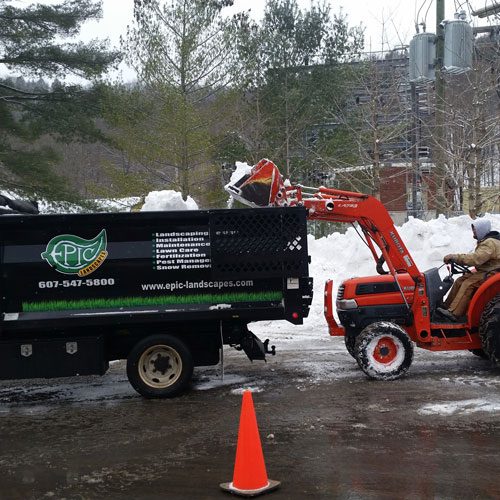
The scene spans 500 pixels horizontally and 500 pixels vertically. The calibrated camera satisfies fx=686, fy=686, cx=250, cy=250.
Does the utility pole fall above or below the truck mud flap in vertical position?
above

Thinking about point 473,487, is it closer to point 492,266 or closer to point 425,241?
point 492,266

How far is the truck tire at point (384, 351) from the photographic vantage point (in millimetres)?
8633

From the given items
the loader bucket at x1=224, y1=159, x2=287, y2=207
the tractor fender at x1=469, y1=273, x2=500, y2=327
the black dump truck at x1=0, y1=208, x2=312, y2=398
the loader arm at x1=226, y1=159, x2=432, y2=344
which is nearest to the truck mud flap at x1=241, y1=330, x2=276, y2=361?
the black dump truck at x1=0, y1=208, x2=312, y2=398

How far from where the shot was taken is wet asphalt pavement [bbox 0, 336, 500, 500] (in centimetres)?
546

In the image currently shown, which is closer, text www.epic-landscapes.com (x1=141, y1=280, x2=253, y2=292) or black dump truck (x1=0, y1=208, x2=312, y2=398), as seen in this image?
black dump truck (x1=0, y1=208, x2=312, y2=398)

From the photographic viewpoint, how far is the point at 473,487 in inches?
207

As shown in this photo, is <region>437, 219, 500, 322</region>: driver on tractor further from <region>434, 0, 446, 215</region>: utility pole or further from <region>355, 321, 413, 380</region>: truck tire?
<region>434, 0, 446, 215</region>: utility pole

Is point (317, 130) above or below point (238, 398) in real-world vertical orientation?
above

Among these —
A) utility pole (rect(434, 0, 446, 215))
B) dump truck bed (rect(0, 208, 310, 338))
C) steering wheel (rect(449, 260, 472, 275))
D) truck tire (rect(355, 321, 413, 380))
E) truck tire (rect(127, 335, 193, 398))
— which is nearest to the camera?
dump truck bed (rect(0, 208, 310, 338))

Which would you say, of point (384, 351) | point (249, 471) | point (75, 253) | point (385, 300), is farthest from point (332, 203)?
point (249, 471)

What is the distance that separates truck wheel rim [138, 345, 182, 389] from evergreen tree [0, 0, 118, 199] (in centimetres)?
1441

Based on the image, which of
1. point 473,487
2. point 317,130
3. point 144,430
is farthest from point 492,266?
point 317,130

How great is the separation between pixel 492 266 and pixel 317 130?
21207 millimetres

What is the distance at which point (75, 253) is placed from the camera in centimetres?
802
